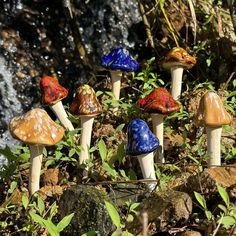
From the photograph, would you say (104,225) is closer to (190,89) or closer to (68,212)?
(68,212)

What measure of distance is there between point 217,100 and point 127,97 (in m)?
2.24

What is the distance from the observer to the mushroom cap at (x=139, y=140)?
5070mm

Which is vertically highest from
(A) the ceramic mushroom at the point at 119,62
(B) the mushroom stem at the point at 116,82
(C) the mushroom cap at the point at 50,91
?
(A) the ceramic mushroom at the point at 119,62

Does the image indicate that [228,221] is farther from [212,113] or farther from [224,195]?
[212,113]

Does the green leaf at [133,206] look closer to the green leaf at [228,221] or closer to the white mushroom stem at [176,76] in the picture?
the green leaf at [228,221]

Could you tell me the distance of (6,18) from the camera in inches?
315

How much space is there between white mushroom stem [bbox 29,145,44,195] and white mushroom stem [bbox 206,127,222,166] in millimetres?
1469

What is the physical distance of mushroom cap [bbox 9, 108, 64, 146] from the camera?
4.93m

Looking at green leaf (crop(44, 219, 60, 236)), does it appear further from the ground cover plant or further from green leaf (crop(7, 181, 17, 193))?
green leaf (crop(7, 181, 17, 193))

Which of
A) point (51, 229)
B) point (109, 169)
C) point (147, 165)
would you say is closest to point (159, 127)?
point (147, 165)

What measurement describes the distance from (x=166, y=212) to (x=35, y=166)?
4.37 ft

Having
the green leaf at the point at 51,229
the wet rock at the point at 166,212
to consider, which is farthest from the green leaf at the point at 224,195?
the green leaf at the point at 51,229

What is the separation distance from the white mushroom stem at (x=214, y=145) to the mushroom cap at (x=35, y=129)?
1.32 m

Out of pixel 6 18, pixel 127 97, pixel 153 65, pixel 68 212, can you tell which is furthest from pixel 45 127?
pixel 6 18
